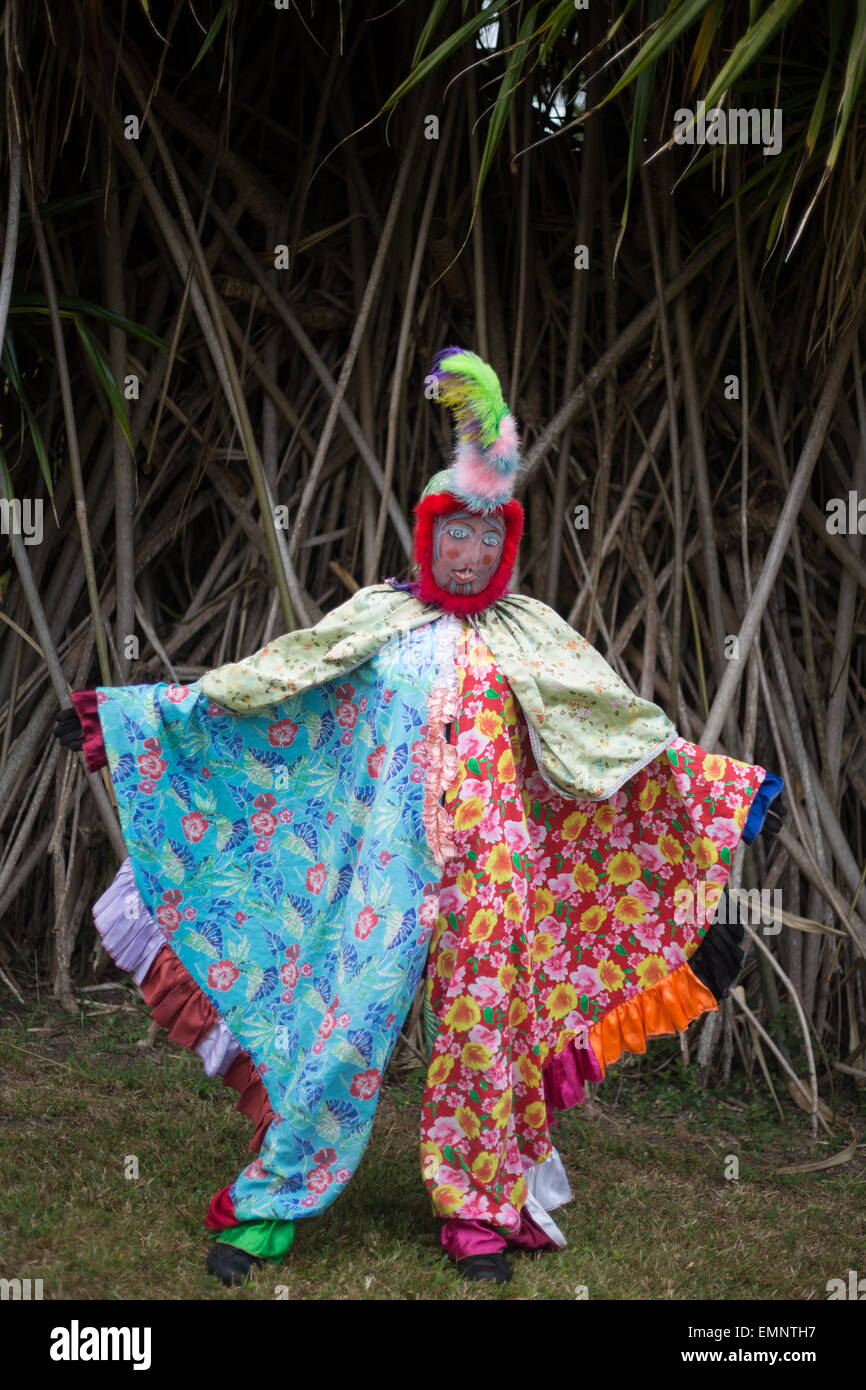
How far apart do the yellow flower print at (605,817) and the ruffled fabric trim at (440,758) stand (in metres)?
0.36

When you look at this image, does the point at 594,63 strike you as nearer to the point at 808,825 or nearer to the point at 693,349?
the point at 693,349

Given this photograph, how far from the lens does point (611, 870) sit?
7.75 ft

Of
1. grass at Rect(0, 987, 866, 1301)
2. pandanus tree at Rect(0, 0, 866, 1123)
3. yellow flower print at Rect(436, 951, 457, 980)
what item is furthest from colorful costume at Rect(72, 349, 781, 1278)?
pandanus tree at Rect(0, 0, 866, 1123)

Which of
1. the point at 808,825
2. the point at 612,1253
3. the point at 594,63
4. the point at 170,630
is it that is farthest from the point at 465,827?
the point at 594,63

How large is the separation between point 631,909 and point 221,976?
2.40 ft

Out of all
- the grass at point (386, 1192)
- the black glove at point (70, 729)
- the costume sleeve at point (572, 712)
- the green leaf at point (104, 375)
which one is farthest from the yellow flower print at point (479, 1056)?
the green leaf at point (104, 375)

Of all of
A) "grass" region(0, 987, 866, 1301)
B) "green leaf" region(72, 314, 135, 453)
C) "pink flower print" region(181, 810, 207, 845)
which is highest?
"green leaf" region(72, 314, 135, 453)

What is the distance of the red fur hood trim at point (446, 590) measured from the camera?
2195 mm

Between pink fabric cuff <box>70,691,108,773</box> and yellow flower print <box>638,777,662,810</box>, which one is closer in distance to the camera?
pink fabric cuff <box>70,691,108,773</box>

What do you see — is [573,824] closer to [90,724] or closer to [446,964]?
[446,964]

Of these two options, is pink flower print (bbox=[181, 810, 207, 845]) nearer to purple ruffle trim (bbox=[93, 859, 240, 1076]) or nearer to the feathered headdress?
purple ruffle trim (bbox=[93, 859, 240, 1076])

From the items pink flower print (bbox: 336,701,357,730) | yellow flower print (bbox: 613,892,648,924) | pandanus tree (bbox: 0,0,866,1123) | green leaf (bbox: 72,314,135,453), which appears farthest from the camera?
pandanus tree (bbox: 0,0,866,1123)

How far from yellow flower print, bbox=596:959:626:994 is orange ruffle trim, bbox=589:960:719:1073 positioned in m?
0.03

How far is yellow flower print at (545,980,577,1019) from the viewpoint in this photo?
232 centimetres
